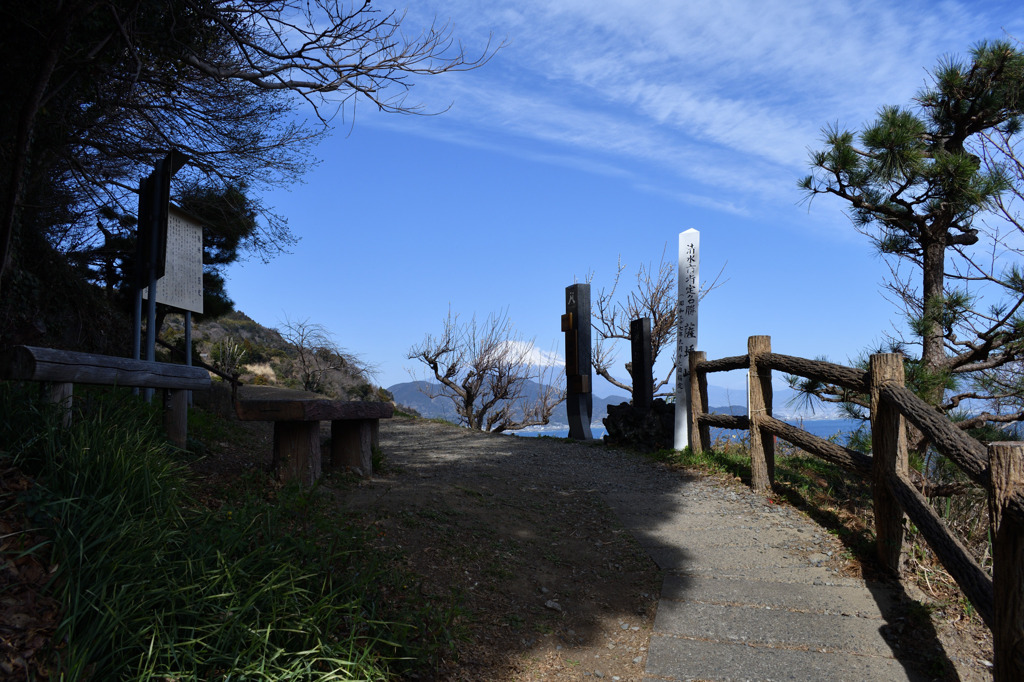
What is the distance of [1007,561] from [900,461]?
163cm

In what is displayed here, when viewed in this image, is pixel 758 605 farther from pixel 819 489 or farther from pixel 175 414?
pixel 175 414

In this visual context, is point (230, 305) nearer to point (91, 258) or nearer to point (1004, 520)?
point (91, 258)

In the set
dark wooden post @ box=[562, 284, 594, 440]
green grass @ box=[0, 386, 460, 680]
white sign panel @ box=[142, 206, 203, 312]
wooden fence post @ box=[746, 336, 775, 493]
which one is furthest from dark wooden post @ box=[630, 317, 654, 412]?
green grass @ box=[0, 386, 460, 680]

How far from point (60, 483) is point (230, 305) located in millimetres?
9076

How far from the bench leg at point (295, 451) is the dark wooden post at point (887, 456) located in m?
3.55

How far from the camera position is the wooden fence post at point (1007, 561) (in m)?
2.21

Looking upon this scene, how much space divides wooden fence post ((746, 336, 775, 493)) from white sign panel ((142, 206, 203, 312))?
602 cm

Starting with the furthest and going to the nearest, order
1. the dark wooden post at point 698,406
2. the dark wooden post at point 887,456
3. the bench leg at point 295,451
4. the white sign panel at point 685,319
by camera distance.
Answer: the white sign panel at point 685,319 < the dark wooden post at point 698,406 < the bench leg at point 295,451 < the dark wooden post at point 887,456

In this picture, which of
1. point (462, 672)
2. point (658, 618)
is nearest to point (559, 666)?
point (462, 672)

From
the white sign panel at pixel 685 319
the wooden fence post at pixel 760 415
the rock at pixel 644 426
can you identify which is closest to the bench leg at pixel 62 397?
the wooden fence post at pixel 760 415

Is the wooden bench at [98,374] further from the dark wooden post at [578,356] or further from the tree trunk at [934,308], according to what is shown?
the dark wooden post at [578,356]

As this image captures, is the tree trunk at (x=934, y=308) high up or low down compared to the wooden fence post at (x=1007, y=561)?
up

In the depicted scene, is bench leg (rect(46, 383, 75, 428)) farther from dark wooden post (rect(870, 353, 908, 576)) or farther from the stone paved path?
dark wooden post (rect(870, 353, 908, 576))

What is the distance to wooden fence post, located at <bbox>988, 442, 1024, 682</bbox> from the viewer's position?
2215 millimetres
